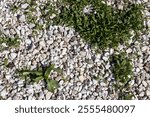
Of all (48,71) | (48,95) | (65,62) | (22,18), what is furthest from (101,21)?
(48,95)

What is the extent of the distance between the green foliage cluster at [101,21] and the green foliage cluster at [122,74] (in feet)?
1.17

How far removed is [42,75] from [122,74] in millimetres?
1596

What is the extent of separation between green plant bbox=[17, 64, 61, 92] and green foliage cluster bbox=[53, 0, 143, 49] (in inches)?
40.8

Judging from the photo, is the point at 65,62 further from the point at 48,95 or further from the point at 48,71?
the point at 48,95

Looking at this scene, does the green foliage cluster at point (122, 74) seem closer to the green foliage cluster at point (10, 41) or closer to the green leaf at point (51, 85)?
the green leaf at point (51, 85)

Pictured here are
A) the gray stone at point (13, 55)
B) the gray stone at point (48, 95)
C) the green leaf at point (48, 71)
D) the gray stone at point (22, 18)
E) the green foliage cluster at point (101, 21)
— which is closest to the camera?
the gray stone at point (48, 95)

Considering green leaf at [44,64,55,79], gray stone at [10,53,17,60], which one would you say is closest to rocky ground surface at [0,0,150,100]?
gray stone at [10,53,17,60]

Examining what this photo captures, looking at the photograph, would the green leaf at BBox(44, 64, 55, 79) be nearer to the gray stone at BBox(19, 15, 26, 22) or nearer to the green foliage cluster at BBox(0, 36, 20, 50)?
the green foliage cluster at BBox(0, 36, 20, 50)

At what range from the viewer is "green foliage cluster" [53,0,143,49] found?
843cm

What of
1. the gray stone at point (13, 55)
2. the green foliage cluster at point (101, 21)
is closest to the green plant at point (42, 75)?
the gray stone at point (13, 55)

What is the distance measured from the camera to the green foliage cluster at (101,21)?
8.43 m

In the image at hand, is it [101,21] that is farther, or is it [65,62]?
[101,21]

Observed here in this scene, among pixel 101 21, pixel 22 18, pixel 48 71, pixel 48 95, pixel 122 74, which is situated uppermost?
pixel 22 18

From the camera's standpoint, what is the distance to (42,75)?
8.12 m
